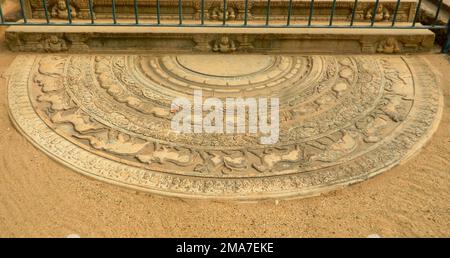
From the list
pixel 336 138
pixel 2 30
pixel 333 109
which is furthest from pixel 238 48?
pixel 2 30

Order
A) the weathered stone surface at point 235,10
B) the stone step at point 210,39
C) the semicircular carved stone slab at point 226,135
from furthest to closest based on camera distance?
the weathered stone surface at point 235,10, the stone step at point 210,39, the semicircular carved stone slab at point 226,135

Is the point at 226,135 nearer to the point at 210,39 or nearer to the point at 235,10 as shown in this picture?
the point at 210,39

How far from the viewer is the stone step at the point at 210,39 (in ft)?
15.5

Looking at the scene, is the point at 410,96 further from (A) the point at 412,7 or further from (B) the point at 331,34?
(A) the point at 412,7

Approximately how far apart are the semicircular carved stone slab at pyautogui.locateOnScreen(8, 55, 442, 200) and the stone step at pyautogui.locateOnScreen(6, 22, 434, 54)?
15 cm

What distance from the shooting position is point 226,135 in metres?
3.54

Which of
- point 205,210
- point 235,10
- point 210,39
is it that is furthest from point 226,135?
point 235,10

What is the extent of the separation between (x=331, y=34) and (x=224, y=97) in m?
1.74

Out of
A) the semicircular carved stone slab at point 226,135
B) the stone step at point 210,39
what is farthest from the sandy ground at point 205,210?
the stone step at point 210,39

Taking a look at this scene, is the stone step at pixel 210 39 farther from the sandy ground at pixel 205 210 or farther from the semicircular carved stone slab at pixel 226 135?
the sandy ground at pixel 205 210

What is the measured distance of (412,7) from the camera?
543 centimetres

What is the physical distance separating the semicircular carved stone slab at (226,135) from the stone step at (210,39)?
15cm

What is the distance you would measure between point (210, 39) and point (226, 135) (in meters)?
1.73

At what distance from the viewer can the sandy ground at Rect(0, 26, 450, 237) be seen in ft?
8.87
